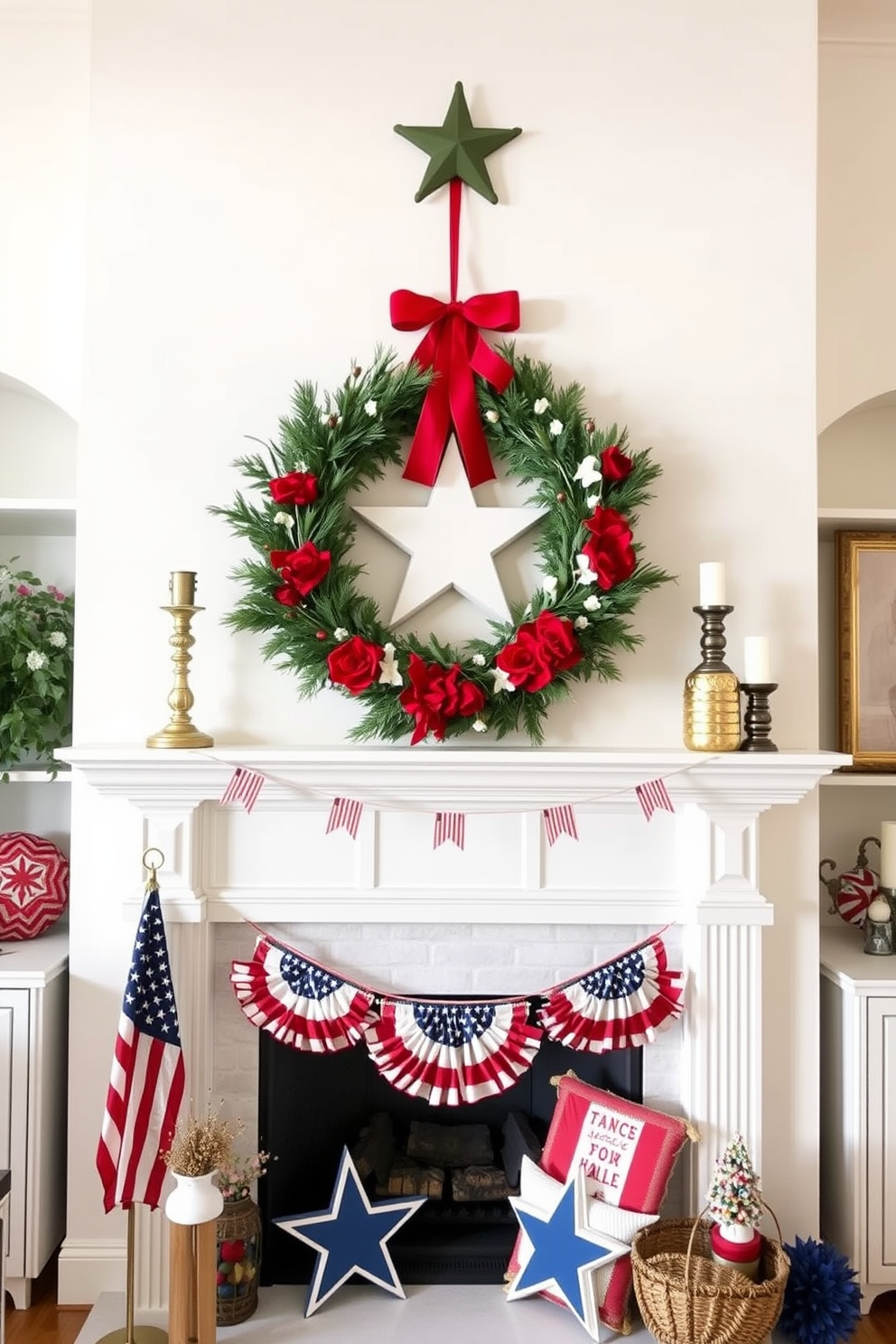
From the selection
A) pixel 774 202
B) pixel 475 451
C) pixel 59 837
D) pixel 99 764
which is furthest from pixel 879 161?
pixel 59 837

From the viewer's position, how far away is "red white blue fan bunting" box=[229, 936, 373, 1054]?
2.03 metres

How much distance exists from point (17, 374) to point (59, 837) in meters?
1.21

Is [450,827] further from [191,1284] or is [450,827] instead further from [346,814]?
[191,1284]

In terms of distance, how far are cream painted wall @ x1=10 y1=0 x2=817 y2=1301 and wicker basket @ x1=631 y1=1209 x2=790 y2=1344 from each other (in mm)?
322

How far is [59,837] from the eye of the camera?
2619 mm

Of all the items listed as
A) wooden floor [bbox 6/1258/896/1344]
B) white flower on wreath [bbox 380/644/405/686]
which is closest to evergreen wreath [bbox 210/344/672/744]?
white flower on wreath [bbox 380/644/405/686]

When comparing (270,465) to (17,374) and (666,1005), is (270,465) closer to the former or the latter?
(17,374)

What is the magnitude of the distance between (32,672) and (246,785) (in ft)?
2.54

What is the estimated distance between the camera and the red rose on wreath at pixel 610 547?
78.1 inches

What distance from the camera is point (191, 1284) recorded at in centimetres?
180

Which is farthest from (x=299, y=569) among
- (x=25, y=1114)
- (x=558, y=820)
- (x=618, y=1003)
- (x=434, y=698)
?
(x=25, y=1114)

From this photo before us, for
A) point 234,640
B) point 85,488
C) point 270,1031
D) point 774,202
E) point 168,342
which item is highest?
point 774,202

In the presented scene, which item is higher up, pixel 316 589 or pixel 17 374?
pixel 17 374

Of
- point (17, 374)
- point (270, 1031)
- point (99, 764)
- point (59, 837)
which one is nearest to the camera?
point (99, 764)
